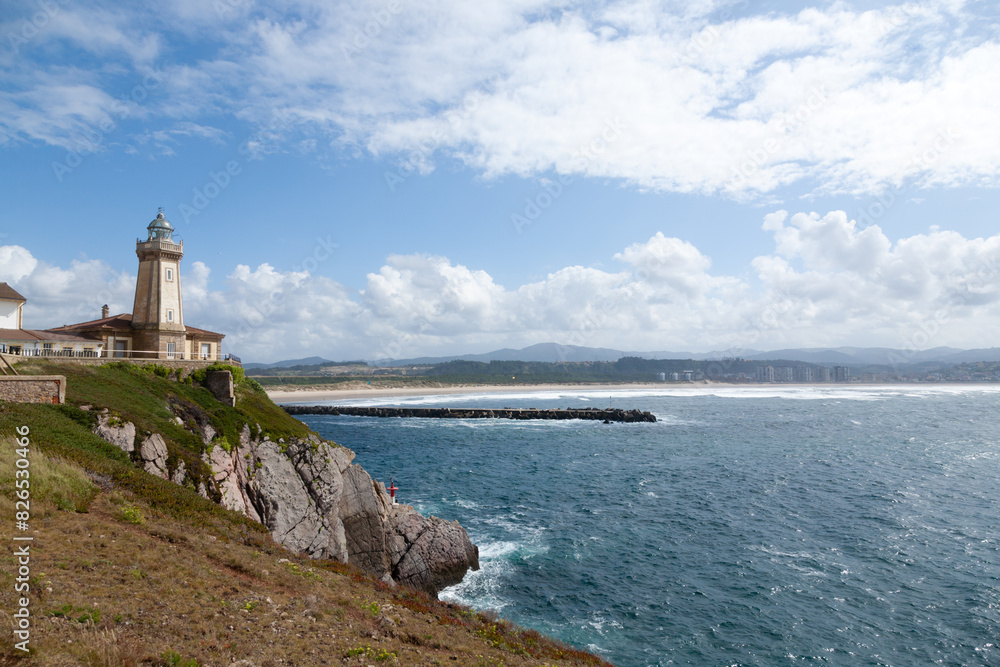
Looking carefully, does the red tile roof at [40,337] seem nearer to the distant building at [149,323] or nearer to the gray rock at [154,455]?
the distant building at [149,323]

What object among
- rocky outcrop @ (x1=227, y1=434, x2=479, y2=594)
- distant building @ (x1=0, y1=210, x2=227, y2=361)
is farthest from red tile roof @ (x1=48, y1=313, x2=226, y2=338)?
rocky outcrop @ (x1=227, y1=434, x2=479, y2=594)

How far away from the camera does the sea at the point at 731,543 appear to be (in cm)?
1920

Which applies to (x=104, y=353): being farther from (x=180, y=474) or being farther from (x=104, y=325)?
(x=180, y=474)

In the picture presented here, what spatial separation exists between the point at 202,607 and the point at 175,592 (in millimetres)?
787

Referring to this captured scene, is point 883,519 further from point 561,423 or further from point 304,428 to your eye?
point 561,423

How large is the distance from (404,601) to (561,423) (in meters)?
75.4

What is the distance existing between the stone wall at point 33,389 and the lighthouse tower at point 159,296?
1903cm

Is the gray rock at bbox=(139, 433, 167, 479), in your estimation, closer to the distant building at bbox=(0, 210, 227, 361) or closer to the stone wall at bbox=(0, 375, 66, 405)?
the stone wall at bbox=(0, 375, 66, 405)

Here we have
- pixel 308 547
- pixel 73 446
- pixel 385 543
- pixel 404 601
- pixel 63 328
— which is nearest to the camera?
pixel 404 601

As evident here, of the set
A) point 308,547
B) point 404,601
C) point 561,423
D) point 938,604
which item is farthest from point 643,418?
point 404,601

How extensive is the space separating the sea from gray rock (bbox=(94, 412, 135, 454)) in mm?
15091

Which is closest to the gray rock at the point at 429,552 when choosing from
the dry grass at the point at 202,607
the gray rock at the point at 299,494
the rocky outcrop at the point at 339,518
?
the rocky outcrop at the point at 339,518

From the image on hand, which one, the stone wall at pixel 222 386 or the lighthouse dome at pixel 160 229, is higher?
the lighthouse dome at pixel 160 229

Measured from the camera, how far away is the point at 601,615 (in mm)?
20906
